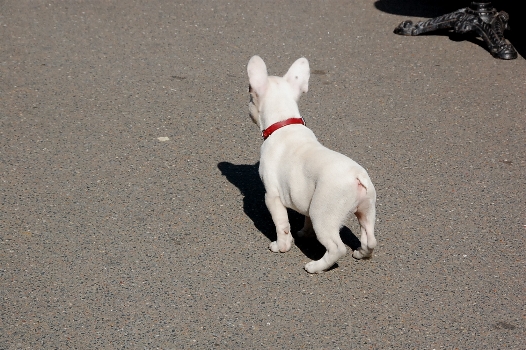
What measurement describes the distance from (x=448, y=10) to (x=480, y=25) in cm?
118

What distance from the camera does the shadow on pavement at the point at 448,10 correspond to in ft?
27.4

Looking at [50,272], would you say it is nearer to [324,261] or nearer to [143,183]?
[143,183]

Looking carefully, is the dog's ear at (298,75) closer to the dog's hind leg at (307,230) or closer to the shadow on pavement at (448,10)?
the dog's hind leg at (307,230)

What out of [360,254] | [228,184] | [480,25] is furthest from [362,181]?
[480,25]

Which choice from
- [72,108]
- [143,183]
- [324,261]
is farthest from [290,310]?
[72,108]

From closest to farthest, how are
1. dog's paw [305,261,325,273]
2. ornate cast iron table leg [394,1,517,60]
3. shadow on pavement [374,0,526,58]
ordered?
dog's paw [305,261,325,273]
ornate cast iron table leg [394,1,517,60]
shadow on pavement [374,0,526,58]

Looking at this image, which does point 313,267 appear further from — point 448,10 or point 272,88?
point 448,10

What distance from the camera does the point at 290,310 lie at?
4031mm

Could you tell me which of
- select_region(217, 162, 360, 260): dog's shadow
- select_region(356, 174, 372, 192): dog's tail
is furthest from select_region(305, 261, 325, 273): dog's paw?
select_region(356, 174, 372, 192): dog's tail

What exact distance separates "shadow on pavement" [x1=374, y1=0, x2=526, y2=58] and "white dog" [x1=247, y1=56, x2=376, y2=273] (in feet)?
14.3

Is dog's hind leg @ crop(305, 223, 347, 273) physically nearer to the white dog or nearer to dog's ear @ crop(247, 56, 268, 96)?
the white dog

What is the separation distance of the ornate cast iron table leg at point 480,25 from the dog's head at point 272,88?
393 centimetres

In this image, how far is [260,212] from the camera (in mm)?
5020

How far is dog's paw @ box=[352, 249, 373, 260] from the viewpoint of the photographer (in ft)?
14.5
